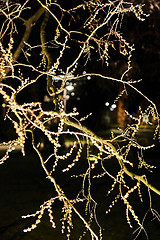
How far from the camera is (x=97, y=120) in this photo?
82.9 feet

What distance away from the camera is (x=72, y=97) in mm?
22953

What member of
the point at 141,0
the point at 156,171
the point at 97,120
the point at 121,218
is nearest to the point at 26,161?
the point at 156,171

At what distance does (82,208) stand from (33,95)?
641 cm

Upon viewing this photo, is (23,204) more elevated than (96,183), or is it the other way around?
(23,204)

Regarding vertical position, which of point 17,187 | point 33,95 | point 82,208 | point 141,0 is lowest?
point 82,208

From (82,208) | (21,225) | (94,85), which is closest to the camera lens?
(21,225)

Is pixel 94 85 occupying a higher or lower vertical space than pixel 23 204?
higher

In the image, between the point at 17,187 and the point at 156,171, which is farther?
the point at 156,171

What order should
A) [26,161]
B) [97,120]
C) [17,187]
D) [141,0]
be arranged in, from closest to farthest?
[141,0] → [17,187] → [26,161] → [97,120]

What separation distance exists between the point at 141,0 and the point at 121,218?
424 cm


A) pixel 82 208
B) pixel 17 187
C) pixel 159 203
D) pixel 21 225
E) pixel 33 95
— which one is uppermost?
pixel 33 95

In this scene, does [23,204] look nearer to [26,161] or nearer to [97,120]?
[26,161]

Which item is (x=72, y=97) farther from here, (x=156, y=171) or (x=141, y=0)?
(x=141, y=0)

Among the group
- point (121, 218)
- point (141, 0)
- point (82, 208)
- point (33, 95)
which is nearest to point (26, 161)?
point (33, 95)
